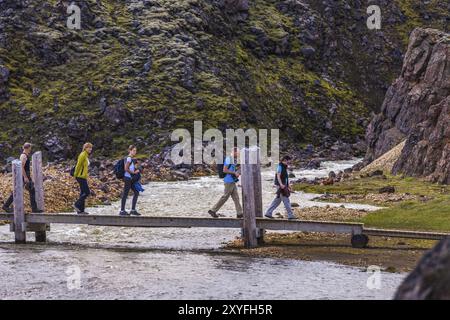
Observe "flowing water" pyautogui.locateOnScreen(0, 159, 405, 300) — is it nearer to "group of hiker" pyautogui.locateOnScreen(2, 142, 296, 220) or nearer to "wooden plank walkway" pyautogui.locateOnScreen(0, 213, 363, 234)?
"wooden plank walkway" pyautogui.locateOnScreen(0, 213, 363, 234)

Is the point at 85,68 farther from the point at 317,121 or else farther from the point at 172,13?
the point at 317,121

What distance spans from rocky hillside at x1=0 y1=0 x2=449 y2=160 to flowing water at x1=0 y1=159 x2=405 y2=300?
52.5 metres

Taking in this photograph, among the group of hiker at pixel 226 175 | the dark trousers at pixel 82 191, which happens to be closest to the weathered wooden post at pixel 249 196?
the group of hiker at pixel 226 175

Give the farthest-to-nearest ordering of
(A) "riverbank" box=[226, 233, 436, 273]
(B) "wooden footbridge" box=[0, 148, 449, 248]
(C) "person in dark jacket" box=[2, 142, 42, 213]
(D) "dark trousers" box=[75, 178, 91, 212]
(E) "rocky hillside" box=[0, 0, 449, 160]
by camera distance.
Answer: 1. (E) "rocky hillside" box=[0, 0, 449, 160]
2. (C) "person in dark jacket" box=[2, 142, 42, 213]
3. (D) "dark trousers" box=[75, 178, 91, 212]
4. (B) "wooden footbridge" box=[0, 148, 449, 248]
5. (A) "riverbank" box=[226, 233, 436, 273]

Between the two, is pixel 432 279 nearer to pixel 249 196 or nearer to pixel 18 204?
pixel 249 196

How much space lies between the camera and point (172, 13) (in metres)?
111

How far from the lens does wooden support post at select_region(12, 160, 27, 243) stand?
2989 centimetres

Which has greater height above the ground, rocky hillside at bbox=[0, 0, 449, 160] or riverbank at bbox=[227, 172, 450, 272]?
rocky hillside at bbox=[0, 0, 449, 160]

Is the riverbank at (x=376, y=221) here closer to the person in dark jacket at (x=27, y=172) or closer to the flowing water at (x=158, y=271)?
the flowing water at (x=158, y=271)

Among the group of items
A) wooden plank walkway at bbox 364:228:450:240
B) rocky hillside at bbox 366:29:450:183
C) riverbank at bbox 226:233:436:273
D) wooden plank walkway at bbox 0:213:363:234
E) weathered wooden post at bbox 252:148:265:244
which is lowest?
riverbank at bbox 226:233:436:273

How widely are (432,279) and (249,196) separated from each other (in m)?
18.9

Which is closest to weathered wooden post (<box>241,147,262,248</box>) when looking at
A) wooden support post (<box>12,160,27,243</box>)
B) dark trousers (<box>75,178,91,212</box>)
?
dark trousers (<box>75,178,91,212</box>)

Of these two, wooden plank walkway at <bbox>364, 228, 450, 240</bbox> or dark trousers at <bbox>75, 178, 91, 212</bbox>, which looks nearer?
wooden plank walkway at <bbox>364, 228, 450, 240</bbox>

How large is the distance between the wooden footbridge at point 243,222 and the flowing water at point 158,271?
101 cm
